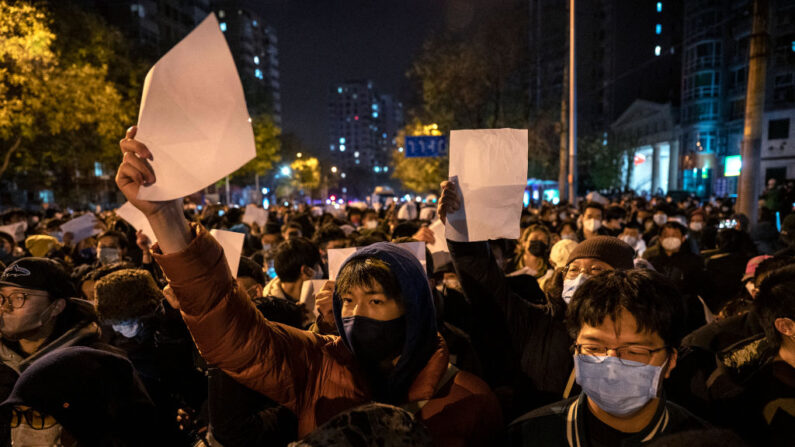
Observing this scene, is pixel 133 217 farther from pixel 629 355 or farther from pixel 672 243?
pixel 672 243

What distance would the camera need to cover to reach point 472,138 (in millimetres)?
2420

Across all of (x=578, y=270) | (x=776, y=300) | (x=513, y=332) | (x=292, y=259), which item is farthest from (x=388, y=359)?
(x=292, y=259)

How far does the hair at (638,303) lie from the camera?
198 centimetres

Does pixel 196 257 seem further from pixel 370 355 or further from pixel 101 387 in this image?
pixel 101 387

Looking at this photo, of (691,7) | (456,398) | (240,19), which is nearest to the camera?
(456,398)

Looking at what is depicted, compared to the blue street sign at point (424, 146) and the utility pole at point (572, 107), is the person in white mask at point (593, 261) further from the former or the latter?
the blue street sign at point (424, 146)

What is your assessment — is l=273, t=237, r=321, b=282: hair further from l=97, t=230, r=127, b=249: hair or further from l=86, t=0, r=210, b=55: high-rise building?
l=86, t=0, r=210, b=55: high-rise building

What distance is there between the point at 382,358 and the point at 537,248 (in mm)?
3966

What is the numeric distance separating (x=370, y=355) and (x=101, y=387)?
1194 millimetres

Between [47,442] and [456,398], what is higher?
[456,398]

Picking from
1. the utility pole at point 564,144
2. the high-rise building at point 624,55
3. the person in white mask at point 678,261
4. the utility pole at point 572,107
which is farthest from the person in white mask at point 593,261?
the high-rise building at point 624,55

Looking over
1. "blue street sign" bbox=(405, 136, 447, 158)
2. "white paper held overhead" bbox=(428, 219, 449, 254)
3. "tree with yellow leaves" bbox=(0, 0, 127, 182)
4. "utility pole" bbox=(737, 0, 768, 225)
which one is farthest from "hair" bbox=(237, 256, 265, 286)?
"blue street sign" bbox=(405, 136, 447, 158)

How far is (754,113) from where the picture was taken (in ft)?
32.4

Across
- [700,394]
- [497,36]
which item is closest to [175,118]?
[700,394]
